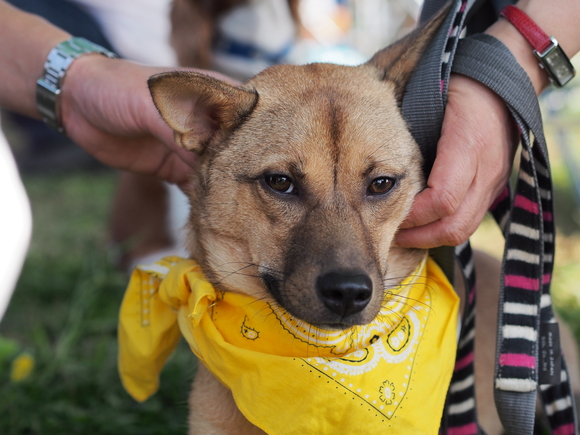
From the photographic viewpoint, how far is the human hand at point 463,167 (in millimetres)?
2178

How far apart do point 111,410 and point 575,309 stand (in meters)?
3.52

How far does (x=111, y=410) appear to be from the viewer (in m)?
3.35

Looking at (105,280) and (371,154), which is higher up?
(371,154)

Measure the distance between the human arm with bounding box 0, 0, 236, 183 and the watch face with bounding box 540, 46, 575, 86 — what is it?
66.0 inches

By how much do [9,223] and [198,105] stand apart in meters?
1.10

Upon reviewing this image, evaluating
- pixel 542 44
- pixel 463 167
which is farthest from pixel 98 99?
pixel 542 44

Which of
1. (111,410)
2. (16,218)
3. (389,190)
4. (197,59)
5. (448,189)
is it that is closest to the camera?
(448,189)

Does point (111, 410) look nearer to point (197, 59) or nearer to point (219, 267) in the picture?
point (219, 267)

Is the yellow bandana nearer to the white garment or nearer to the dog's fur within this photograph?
the dog's fur

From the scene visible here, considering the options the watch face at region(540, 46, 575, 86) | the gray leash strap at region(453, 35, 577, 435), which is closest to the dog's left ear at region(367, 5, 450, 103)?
the gray leash strap at region(453, 35, 577, 435)

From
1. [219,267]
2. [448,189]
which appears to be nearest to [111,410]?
[219,267]

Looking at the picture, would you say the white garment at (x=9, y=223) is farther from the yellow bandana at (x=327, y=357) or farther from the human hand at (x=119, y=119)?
the yellow bandana at (x=327, y=357)

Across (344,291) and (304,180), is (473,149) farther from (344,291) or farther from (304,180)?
(344,291)

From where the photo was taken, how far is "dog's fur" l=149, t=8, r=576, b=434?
2055mm
